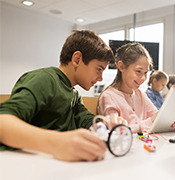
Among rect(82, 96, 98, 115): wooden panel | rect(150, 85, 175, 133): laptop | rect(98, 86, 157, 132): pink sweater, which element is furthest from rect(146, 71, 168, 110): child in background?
rect(150, 85, 175, 133): laptop

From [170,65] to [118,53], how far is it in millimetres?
2746

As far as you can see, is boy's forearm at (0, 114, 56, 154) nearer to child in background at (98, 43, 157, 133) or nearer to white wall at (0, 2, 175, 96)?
child in background at (98, 43, 157, 133)

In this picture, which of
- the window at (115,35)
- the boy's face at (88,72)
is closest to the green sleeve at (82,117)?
the boy's face at (88,72)

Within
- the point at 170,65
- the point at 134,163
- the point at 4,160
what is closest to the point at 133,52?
the point at 134,163

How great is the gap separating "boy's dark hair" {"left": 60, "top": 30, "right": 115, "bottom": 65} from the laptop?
1.15 ft

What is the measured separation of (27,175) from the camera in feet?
1.23

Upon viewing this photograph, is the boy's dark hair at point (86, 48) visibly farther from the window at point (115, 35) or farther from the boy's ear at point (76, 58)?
the window at point (115, 35)

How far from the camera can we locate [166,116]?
0.77 meters

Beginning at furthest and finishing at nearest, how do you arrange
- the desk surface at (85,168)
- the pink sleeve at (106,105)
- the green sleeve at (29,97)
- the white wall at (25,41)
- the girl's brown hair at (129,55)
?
1. the white wall at (25,41)
2. the girl's brown hair at (129,55)
3. the pink sleeve at (106,105)
4. the green sleeve at (29,97)
5. the desk surface at (85,168)

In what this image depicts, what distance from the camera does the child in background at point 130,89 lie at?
1.13 m

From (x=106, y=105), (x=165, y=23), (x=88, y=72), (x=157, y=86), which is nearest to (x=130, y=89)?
(x=106, y=105)

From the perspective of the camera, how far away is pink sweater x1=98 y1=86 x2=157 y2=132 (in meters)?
1.08

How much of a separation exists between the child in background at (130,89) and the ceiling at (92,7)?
258 cm

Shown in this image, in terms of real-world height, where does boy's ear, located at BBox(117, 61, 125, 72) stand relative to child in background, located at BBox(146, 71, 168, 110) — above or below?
above
